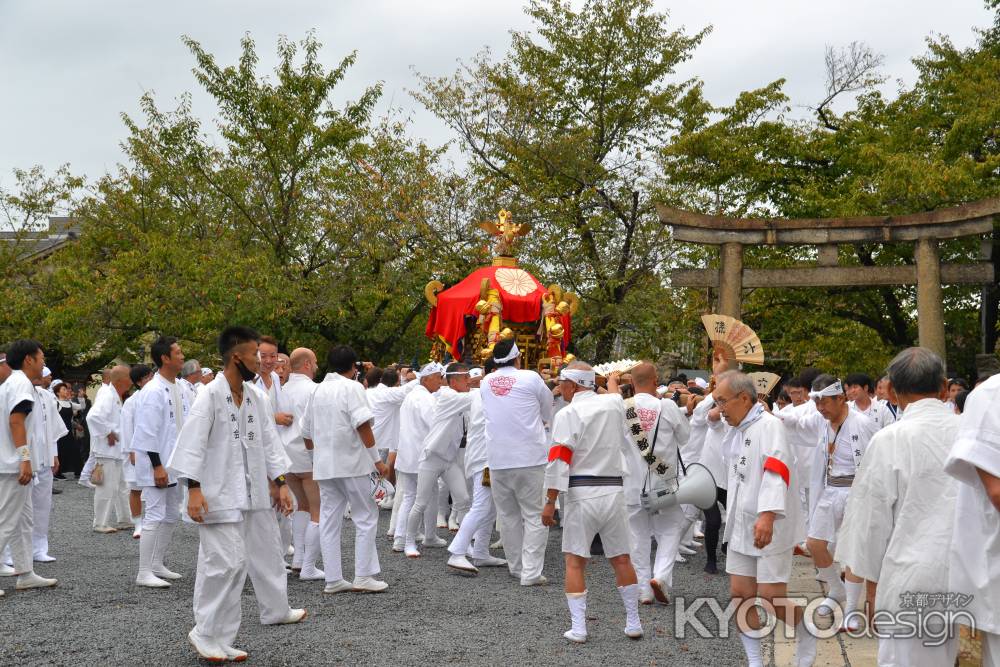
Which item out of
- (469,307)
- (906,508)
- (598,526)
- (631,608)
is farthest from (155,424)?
(906,508)

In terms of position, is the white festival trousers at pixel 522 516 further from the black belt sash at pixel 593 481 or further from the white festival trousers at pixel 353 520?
the black belt sash at pixel 593 481

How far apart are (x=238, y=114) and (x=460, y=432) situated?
46.9 ft

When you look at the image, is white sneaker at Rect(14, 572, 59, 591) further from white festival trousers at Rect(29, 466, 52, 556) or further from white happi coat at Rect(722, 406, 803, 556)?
white happi coat at Rect(722, 406, 803, 556)

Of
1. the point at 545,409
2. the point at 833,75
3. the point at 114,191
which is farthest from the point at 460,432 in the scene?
the point at 114,191

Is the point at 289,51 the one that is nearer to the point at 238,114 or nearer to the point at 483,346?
the point at 238,114

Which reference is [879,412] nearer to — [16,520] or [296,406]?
[296,406]

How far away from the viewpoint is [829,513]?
24.6 feet

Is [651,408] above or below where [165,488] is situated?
above

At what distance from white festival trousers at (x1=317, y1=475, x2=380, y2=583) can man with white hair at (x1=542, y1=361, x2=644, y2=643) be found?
5.99 ft

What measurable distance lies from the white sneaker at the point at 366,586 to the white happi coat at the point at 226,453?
189cm

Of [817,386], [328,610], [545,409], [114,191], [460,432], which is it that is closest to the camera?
[328,610]

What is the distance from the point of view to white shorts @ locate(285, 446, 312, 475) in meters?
8.17

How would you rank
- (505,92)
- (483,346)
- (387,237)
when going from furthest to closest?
(505,92) < (387,237) < (483,346)

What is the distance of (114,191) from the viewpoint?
80.2 feet
